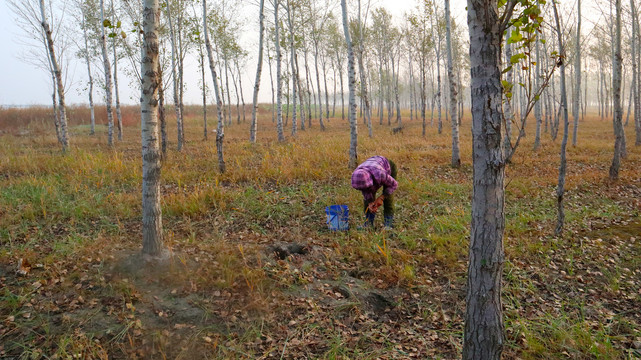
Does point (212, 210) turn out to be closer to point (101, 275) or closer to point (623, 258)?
point (101, 275)

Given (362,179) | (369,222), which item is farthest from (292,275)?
(369,222)

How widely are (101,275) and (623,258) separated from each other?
7071 mm

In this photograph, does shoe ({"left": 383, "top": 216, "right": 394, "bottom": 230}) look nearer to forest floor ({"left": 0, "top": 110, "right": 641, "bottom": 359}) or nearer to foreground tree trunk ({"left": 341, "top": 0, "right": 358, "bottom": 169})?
forest floor ({"left": 0, "top": 110, "right": 641, "bottom": 359})

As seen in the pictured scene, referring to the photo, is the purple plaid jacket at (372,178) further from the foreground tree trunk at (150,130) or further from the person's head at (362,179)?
the foreground tree trunk at (150,130)

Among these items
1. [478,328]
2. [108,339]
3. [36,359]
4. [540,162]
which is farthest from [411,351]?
[540,162]

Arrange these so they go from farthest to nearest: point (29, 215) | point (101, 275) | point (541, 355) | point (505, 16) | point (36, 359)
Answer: point (29, 215), point (101, 275), point (541, 355), point (36, 359), point (505, 16)

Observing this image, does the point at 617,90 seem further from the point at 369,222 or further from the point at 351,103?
the point at 369,222

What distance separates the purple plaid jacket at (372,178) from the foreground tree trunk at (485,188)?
290cm

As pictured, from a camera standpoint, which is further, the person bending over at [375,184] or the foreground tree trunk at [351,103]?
the foreground tree trunk at [351,103]

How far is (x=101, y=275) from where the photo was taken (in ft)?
13.6

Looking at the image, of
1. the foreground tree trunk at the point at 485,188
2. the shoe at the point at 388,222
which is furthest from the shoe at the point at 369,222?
the foreground tree trunk at the point at 485,188

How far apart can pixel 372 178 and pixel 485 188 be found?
3.24 m

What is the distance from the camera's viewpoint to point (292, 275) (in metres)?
4.52

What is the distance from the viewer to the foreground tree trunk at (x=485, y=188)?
2154 mm
